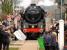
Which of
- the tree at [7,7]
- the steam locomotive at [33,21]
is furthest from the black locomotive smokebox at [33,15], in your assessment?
the tree at [7,7]

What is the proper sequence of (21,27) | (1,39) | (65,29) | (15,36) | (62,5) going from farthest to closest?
1. (62,5)
2. (21,27)
3. (15,36)
4. (65,29)
5. (1,39)

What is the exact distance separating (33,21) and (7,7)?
18.4ft

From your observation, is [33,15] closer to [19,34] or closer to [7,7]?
[19,34]

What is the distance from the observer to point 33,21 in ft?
73.5

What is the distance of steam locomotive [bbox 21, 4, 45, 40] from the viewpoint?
2169cm

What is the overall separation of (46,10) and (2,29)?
10.4 meters

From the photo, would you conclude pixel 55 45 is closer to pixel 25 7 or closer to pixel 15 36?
pixel 15 36

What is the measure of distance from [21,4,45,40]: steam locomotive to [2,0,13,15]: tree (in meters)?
3.78

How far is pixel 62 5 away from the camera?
79.4 feet

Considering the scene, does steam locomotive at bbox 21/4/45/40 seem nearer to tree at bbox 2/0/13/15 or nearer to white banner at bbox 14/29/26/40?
white banner at bbox 14/29/26/40

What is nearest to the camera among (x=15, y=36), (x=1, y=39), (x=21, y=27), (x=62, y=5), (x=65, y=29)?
(x=1, y=39)

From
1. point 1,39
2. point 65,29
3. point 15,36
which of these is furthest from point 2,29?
point 15,36

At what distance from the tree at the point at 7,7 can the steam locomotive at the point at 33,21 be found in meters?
3.78

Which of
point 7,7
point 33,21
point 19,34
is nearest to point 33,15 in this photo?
point 33,21
